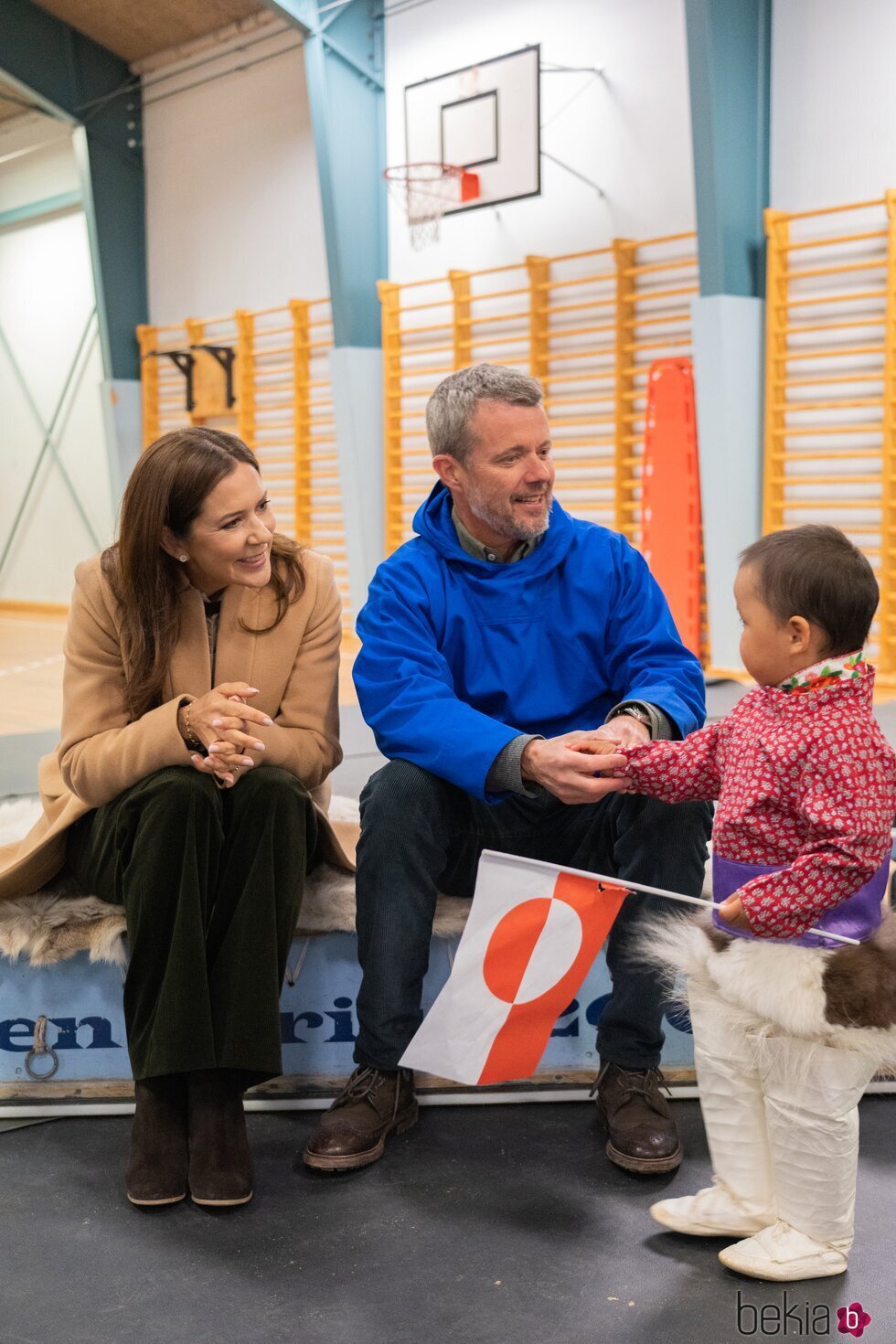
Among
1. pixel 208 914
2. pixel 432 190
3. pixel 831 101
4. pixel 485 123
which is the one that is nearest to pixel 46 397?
pixel 432 190

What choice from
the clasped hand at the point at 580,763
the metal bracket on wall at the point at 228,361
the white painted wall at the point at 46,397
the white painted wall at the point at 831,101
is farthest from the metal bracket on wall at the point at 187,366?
the clasped hand at the point at 580,763

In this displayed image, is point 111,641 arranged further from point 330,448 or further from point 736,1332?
point 330,448

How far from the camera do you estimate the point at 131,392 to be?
7.88 m

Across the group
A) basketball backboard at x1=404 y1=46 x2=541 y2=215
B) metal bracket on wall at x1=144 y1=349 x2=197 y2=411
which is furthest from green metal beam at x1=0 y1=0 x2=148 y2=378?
basketball backboard at x1=404 y1=46 x2=541 y2=215

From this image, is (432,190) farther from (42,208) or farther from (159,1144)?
(159,1144)

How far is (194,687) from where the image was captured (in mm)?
1693

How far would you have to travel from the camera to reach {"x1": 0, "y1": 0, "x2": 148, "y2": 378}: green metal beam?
23.0 feet

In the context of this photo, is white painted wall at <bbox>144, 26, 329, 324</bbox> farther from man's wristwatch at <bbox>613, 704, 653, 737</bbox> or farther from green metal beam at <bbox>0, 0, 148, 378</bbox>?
man's wristwatch at <bbox>613, 704, 653, 737</bbox>

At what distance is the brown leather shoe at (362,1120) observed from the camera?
5.04 feet

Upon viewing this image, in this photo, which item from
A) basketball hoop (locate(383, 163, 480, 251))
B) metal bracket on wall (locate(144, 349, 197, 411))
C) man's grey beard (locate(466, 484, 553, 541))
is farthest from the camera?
metal bracket on wall (locate(144, 349, 197, 411))

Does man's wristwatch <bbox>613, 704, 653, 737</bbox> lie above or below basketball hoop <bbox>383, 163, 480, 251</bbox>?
below

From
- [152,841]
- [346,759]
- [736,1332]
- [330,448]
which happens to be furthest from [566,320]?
[736,1332]

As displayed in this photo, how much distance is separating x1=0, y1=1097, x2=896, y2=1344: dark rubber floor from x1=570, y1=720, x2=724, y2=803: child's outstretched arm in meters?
0.48

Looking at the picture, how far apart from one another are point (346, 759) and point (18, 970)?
208 cm
